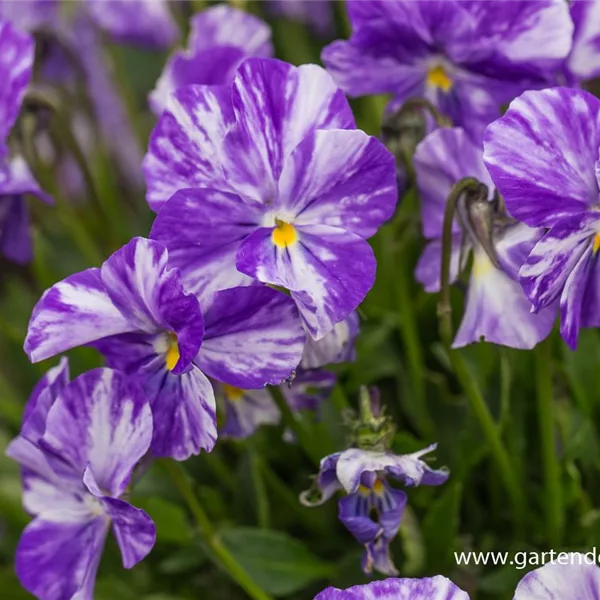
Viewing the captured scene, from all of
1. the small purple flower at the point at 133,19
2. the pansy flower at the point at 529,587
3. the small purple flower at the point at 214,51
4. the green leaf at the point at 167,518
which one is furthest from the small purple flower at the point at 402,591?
the small purple flower at the point at 133,19

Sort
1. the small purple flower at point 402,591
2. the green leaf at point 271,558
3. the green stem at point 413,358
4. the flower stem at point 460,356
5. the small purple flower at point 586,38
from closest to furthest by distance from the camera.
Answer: the small purple flower at point 402,591 < the flower stem at point 460,356 < the small purple flower at point 586,38 < the green leaf at point 271,558 < the green stem at point 413,358

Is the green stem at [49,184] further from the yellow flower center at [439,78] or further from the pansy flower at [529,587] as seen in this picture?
the pansy flower at [529,587]

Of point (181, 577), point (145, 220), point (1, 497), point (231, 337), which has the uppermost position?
point (231, 337)

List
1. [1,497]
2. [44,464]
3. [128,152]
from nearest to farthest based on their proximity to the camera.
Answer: [44,464], [1,497], [128,152]

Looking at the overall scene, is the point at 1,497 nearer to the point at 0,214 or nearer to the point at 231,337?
the point at 0,214

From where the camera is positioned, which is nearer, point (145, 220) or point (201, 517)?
point (201, 517)

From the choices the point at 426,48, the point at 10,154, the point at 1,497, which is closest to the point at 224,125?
the point at 426,48

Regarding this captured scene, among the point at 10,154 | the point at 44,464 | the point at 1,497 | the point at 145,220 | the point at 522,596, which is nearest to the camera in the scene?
the point at 522,596
